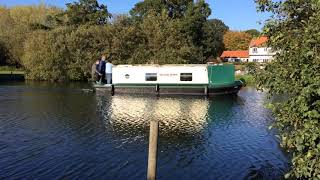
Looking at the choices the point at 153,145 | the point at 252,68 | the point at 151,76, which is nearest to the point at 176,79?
the point at 151,76

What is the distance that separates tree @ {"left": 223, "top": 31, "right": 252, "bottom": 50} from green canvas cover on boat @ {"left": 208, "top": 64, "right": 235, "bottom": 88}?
8957 centimetres

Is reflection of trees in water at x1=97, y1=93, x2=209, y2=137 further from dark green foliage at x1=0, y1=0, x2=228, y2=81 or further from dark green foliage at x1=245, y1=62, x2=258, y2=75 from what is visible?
dark green foliage at x1=0, y1=0, x2=228, y2=81

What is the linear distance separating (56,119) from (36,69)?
126 ft

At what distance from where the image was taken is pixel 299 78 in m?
8.41

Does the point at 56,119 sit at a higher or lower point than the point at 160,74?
lower

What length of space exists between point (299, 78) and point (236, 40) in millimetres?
124444

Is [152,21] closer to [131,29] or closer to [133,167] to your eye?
[131,29]

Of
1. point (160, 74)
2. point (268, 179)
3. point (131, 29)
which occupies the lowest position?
point (268, 179)

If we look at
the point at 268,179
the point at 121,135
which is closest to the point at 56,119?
the point at 121,135

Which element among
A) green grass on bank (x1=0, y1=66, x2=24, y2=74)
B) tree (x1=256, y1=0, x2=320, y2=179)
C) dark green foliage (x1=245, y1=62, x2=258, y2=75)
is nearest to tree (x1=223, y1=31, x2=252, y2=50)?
green grass on bank (x1=0, y1=66, x2=24, y2=74)

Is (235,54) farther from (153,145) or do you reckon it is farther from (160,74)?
(153,145)

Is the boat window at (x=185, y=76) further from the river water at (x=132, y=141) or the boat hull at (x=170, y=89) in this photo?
the river water at (x=132, y=141)

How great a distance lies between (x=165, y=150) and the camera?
57.4 ft

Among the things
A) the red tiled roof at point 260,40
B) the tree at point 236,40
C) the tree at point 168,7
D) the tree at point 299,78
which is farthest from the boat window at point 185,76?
the tree at point 236,40
